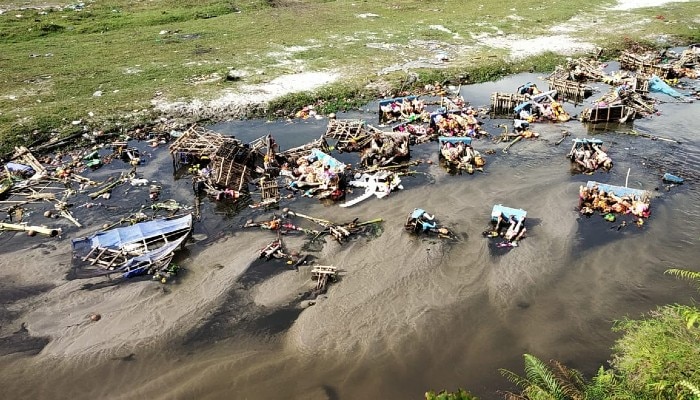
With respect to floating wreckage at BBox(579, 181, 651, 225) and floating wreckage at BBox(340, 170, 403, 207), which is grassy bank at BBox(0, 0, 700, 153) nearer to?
floating wreckage at BBox(340, 170, 403, 207)

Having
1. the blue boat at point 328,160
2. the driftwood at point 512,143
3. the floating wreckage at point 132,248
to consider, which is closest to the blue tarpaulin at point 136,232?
the floating wreckage at point 132,248

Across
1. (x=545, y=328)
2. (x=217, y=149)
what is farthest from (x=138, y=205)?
(x=545, y=328)

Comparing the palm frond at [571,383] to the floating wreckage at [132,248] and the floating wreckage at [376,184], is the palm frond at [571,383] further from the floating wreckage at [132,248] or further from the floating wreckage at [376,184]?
the floating wreckage at [132,248]

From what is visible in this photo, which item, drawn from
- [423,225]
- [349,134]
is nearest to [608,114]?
[349,134]

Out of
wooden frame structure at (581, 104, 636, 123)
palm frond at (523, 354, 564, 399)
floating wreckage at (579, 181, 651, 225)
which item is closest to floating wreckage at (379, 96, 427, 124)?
wooden frame structure at (581, 104, 636, 123)

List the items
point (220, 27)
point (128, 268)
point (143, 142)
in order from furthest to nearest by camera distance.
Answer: point (220, 27)
point (143, 142)
point (128, 268)

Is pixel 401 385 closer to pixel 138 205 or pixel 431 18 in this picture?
pixel 138 205

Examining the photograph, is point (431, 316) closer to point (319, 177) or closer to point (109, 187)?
A: point (319, 177)
